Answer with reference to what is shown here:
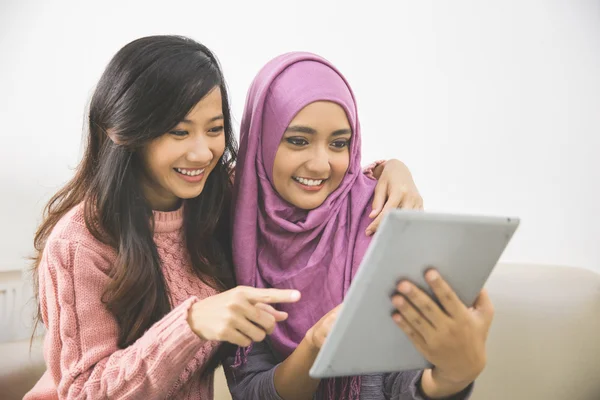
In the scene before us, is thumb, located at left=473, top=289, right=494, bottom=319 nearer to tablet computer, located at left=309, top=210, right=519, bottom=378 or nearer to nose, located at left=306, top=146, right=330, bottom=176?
tablet computer, located at left=309, top=210, right=519, bottom=378

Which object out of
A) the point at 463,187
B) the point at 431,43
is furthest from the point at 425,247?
the point at 431,43

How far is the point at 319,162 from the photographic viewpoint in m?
1.27

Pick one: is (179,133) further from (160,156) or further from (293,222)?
(293,222)

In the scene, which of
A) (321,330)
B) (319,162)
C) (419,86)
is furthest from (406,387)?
(419,86)

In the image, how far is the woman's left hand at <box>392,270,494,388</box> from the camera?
2.94 ft

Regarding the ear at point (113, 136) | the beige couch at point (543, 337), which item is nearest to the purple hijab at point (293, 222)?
the ear at point (113, 136)

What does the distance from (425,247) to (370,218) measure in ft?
1.62

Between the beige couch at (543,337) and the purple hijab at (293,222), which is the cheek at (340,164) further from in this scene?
the beige couch at (543,337)

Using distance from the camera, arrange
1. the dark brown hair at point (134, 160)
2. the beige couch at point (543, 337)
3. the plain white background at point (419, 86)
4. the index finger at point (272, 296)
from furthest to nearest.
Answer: the plain white background at point (419, 86) → the beige couch at point (543, 337) → the dark brown hair at point (134, 160) → the index finger at point (272, 296)

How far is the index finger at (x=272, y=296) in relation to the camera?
3.16ft

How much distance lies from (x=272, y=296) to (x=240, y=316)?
7cm

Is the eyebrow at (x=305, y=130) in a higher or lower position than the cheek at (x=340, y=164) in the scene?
higher

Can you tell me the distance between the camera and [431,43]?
6.28 ft

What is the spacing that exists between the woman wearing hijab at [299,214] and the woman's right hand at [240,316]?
22 cm
